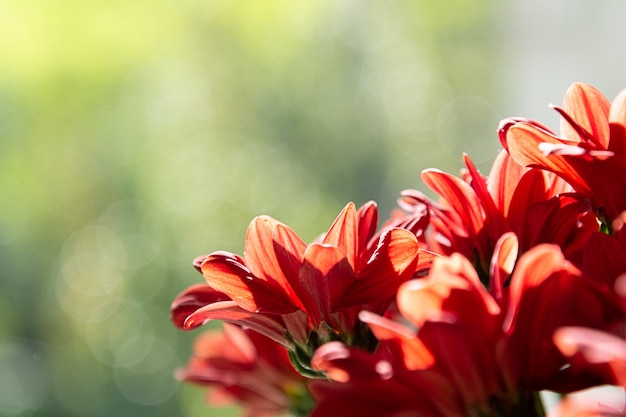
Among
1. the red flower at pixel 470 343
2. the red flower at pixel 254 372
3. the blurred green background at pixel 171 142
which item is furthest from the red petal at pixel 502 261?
the blurred green background at pixel 171 142

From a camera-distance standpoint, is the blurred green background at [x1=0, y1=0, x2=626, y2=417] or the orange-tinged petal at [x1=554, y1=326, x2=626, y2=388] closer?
Result: the orange-tinged petal at [x1=554, y1=326, x2=626, y2=388]

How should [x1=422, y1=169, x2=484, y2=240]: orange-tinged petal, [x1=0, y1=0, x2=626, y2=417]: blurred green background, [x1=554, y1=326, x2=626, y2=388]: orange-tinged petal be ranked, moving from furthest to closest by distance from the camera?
1. [x1=0, y1=0, x2=626, y2=417]: blurred green background
2. [x1=422, y1=169, x2=484, y2=240]: orange-tinged petal
3. [x1=554, y1=326, x2=626, y2=388]: orange-tinged petal

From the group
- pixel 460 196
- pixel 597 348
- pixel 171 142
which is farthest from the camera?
pixel 171 142

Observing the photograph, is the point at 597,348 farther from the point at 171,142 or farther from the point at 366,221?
the point at 171,142

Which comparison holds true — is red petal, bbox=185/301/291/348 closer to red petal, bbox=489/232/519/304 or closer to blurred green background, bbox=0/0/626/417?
red petal, bbox=489/232/519/304

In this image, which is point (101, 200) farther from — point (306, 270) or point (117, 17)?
point (306, 270)

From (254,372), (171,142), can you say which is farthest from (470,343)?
(171,142)

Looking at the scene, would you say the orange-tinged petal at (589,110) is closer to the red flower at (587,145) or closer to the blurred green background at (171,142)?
the red flower at (587,145)

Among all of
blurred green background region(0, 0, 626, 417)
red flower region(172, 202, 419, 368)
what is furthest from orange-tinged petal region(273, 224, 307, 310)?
blurred green background region(0, 0, 626, 417)

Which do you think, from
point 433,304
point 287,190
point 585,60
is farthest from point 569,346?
point 287,190
